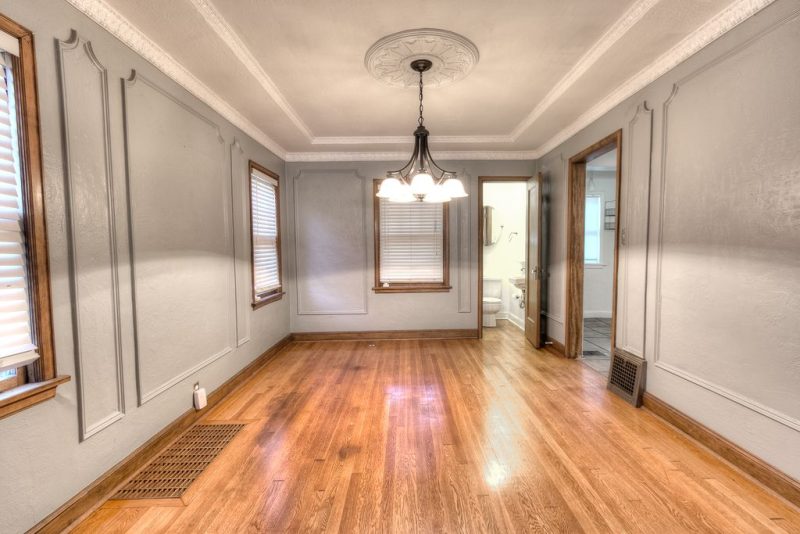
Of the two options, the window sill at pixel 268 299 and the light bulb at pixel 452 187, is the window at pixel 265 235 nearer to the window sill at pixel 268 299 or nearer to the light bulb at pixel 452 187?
the window sill at pixel 268 299

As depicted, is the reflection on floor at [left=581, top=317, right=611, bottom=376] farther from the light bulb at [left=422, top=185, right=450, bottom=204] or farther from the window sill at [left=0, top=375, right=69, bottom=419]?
the window sill at [left=0, top=375, right=69, bottom=419]

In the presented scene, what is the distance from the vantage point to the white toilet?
5449 mm

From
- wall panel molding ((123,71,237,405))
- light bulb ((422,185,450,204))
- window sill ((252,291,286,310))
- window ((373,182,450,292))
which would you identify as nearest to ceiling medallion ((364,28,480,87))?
light bulb ((422,185,450,204))

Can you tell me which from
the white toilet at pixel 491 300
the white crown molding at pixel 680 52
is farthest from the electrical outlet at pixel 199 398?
the white crown molding at pixel 680 52

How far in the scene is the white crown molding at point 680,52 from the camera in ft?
6.21

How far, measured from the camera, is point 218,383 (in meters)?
2.93

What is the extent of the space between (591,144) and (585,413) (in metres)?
2.48

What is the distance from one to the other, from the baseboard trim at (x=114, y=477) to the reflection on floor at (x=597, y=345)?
364 centimetres

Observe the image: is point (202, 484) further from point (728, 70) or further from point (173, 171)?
point (728, 70)

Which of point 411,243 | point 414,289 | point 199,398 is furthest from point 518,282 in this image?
point 199,398

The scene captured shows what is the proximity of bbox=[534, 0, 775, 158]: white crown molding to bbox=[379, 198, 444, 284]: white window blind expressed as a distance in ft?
6.87

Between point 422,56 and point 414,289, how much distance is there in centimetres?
297

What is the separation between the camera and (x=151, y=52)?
216cm

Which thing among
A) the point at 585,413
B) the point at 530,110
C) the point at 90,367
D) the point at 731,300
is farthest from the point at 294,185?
the point at 731,300
